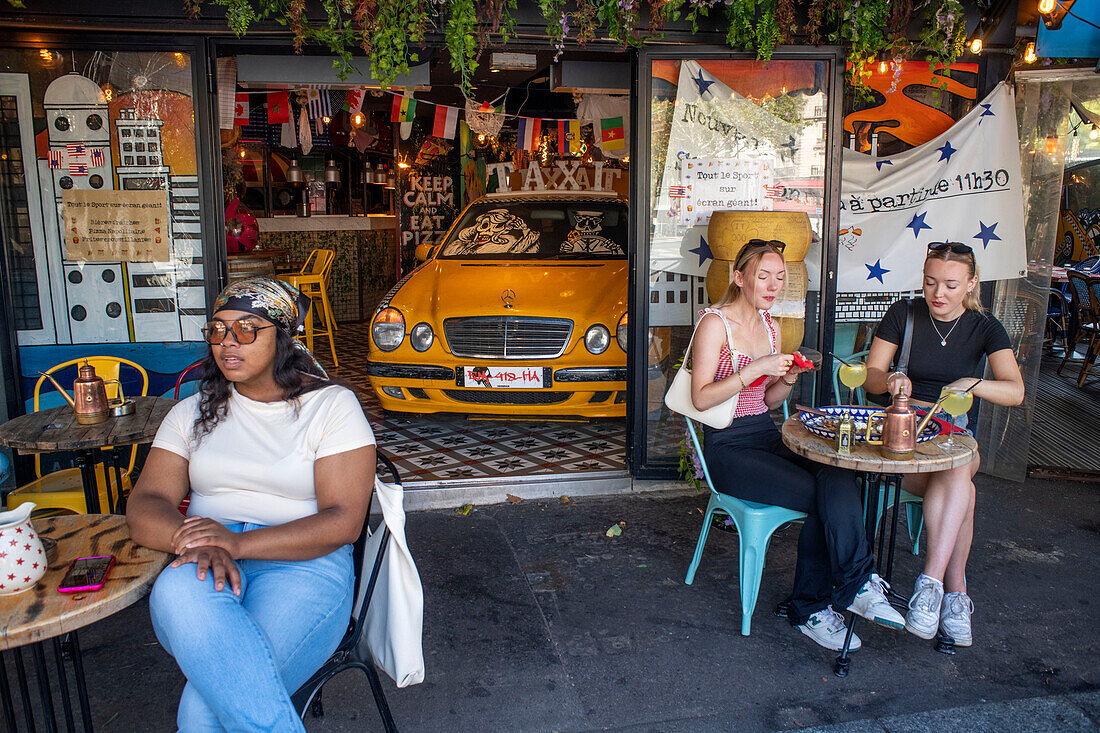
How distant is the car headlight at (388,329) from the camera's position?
221 inches

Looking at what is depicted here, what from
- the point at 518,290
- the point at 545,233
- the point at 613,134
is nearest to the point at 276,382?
the point at 518,290

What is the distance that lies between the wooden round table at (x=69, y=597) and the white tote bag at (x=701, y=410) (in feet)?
6.80

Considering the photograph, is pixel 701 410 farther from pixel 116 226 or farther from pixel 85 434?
pixel 116 226

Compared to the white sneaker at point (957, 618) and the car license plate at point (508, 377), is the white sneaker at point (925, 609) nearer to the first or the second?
the white sneaker at point (957, 618)

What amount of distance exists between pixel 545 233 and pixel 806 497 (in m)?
3.98

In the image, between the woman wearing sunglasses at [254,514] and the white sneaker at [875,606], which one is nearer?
the woman wearing sunglasses at [254,514]

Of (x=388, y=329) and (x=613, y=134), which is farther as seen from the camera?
(x=613, y=134)

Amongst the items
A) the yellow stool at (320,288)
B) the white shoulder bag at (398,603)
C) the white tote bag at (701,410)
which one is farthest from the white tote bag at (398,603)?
the yellow stool at (320,288)

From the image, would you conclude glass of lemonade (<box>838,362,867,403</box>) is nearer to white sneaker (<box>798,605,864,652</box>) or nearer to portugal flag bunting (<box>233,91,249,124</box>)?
white sneaker (<box>798,605,864,652</box>)

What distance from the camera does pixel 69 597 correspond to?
177 cm

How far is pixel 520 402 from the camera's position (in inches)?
217

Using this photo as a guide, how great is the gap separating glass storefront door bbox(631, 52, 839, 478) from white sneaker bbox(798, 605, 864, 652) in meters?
1.80

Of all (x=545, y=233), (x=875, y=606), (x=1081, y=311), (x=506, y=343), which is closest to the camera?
(x=875, y=606)

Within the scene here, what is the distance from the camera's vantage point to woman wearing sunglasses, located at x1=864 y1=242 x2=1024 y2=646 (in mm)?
3107
